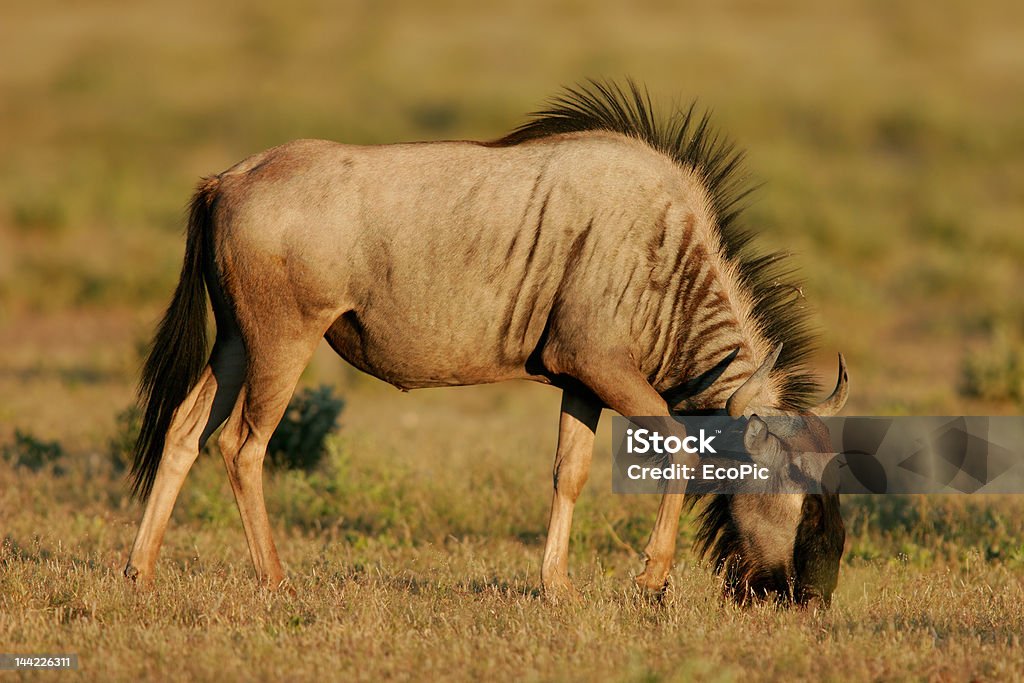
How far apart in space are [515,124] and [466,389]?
13.6 meters

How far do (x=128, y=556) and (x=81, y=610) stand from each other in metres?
0.96

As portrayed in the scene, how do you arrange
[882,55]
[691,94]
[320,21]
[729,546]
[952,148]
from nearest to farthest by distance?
[729,546]
[952,148]
[691,94]
[882,55]
[320,21]

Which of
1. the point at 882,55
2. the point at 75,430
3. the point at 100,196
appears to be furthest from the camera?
the point at 882,55

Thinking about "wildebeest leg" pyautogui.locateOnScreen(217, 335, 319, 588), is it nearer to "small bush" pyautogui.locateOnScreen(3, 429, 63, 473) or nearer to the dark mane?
Result: the dark mane

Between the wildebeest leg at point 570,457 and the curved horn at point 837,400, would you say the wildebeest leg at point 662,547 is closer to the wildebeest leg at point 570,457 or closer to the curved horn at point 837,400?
the wildebeest leg at point 570,457

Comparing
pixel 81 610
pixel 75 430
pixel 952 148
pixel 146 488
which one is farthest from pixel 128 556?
pixel 952 148

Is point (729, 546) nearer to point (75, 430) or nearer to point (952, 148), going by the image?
point (75, 430)

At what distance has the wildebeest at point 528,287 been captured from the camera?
5395 millimetres

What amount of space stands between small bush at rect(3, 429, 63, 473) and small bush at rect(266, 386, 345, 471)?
1517mm

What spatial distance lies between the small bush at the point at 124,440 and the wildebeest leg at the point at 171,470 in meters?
2.06

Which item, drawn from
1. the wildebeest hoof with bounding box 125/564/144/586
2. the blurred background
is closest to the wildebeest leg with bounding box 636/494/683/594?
the blurred background

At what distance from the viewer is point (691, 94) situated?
100.0 feet

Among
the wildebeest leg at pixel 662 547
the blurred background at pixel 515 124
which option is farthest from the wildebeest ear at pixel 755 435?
the blurred background at pixel 515 124

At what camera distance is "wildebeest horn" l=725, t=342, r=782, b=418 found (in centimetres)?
499
